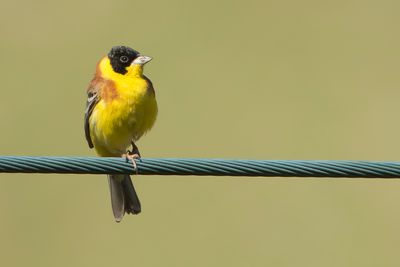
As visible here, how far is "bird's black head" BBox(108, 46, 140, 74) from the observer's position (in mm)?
7516

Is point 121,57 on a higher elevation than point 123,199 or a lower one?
higher

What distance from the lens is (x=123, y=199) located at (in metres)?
7.77

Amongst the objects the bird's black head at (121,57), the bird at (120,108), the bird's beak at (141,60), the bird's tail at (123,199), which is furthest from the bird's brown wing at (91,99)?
the bird's tail at (123,199)

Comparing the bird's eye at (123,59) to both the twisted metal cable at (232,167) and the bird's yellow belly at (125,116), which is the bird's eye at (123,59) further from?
the twisted metal cable at (232,167)

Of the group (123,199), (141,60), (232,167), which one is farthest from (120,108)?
(232,167)

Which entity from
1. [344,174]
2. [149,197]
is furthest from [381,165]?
[149,197]

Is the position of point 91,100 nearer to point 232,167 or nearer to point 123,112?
point 123,112

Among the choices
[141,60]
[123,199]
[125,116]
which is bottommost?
[123,199]

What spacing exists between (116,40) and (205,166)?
22.1 ft

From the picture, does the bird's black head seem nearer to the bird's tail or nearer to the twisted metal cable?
the bird's tail

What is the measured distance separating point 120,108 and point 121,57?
75 cm

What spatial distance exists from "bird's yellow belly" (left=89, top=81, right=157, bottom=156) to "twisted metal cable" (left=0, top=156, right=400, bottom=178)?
7.33 ft

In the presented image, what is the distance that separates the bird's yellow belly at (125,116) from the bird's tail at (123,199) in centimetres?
71

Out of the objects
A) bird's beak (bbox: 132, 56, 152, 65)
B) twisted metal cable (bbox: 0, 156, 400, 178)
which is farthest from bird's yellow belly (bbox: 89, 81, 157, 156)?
twisted metal cable (bbox: 0, 156, 400, 178)
